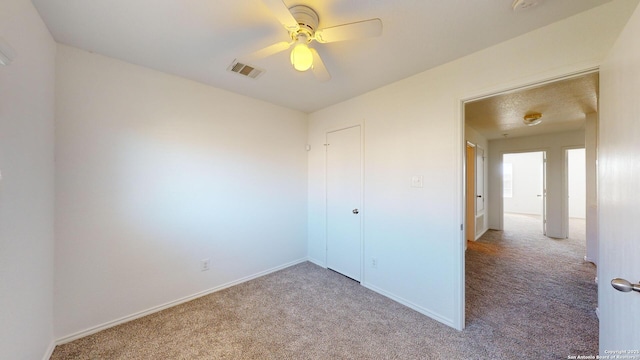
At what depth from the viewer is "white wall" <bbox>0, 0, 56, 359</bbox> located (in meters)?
1.18

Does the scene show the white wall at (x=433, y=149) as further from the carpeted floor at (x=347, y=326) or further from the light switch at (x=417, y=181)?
the carpeted floor at (x=347, y=326)

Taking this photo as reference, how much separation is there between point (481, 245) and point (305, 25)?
16.8 ft

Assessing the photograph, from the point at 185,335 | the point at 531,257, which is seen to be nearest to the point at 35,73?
the point at 185,335

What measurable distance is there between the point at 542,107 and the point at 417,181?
105 inches

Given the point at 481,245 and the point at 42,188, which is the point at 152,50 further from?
the point at 481,245

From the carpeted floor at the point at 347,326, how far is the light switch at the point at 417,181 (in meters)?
1.31

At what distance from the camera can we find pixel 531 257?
3752 millimetres

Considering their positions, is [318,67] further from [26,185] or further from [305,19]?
[26,185]

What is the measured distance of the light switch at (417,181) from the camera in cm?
225

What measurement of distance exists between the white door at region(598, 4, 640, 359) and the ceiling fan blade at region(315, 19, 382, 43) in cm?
104

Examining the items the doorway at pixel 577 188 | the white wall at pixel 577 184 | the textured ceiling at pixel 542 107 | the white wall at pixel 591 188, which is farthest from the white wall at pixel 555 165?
the white wall at pixel 577 184

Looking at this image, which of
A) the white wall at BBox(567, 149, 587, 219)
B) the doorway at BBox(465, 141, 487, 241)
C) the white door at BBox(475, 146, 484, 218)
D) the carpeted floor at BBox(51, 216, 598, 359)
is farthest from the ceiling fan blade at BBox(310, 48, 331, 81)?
the white wall at BBox(567, 149, 587, 219)

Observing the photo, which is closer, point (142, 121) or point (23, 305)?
point (23, 305)

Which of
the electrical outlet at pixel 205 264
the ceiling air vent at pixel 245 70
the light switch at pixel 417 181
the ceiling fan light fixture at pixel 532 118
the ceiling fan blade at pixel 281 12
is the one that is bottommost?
the electrical outlet at pixel 205 264
